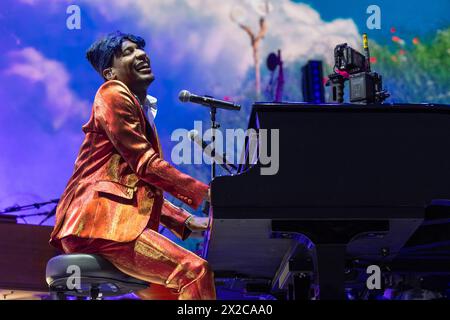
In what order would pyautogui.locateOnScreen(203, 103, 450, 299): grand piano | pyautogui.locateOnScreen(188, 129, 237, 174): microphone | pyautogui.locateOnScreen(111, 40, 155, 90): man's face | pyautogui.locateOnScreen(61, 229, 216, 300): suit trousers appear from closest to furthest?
pyautogui.locateOnScreen(203, 103, 450, 299): grand piano
pyautogui.locateOnScreen(61, 229, 216, 300): suit trousers
pyautogui.locateOnScreen(188, 129, 237, 174): microphone
pyautogui.locateOnScreen(111, 40, 155, 90): man's face

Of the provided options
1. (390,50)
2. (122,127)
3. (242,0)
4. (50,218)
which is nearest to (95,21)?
(242,0)

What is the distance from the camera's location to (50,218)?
599 centimetres

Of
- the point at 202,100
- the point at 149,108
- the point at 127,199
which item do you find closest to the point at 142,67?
the point at 149,108

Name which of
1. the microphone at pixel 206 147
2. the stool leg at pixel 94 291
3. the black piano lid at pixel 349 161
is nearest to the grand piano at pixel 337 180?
the black piano lid at pixel 349 161

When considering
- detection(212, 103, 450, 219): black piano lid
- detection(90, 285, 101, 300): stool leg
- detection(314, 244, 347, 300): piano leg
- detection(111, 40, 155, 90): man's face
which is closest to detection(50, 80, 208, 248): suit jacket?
detection(111, 40, 155, 90): man's face

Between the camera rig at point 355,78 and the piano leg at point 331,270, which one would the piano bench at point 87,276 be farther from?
the camera rig at point 355,78

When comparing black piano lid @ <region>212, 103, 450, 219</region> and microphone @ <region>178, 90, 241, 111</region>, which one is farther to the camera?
microphone @ <region>178, 90, 241, 111</region>

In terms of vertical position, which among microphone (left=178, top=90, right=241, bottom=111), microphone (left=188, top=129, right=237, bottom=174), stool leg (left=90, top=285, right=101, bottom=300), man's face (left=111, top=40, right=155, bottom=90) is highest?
man's face (left=111, top=40, right=155, bottom=90)

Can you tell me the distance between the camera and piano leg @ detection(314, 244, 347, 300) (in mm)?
2686

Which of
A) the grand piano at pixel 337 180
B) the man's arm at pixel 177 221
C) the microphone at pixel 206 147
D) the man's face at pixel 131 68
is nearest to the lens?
the grand piano at pixel 337 180

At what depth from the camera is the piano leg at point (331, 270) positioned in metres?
2.69

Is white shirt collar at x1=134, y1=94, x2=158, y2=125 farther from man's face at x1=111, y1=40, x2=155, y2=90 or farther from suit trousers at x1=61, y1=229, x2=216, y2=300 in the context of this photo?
suit trousers at x1=61, y1=229, x2=216, y2=300

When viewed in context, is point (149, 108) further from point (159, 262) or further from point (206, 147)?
point (159, 262)

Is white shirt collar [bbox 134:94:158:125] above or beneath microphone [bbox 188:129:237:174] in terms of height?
above
